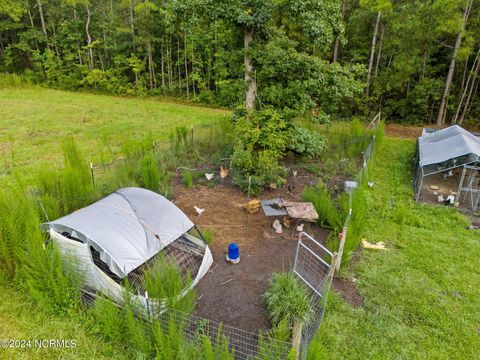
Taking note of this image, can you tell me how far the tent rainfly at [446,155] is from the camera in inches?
262

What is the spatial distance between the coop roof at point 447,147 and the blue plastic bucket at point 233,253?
4.80 m

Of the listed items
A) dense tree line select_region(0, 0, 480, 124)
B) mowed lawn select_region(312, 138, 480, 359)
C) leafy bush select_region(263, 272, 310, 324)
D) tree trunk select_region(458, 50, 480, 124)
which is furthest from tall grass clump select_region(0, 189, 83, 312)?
tree trunk select_region(458, 50, 480, 124)

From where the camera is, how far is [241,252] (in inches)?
193

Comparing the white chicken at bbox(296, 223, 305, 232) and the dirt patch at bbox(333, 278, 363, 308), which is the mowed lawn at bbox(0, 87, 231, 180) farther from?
the dirt patch at bbox(333, 278, 363, 308)

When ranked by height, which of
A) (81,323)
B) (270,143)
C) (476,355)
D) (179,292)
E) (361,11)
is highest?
(361,11)

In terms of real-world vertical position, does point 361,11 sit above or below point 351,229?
above

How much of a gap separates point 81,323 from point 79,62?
65.1ft

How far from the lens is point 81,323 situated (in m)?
3.44

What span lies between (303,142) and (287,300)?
4864 millimetres

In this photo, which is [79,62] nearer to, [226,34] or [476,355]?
[226,34]

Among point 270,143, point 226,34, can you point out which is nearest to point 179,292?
point 270,143

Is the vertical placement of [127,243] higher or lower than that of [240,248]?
higher

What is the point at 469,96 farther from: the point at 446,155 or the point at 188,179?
the point at 188,179

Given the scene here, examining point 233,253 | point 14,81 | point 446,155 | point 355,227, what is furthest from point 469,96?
point 14,81
